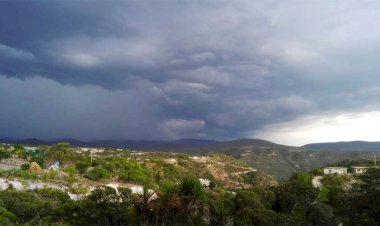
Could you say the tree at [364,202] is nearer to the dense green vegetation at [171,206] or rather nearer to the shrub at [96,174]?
the dense green vegetation at [171,206]

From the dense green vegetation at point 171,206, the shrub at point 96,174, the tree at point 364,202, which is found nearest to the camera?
the dense green vegetation at point 171,206

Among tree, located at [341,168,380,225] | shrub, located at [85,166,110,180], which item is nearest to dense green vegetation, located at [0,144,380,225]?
tree, located at [341,168,380,225]

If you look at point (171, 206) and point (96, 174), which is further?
point (96, 174)

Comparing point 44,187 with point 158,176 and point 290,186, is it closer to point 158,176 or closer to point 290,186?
point 290,186

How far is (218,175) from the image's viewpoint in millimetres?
98625

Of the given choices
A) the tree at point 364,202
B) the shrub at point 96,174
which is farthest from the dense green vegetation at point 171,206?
the shrub at point 96,174

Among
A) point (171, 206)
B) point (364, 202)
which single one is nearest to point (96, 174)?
point (171, 206)

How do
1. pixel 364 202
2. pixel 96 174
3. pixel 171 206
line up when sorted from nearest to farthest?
pixel 171 206
pixel 364 202
pixel 96 174

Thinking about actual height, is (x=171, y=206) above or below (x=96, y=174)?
above

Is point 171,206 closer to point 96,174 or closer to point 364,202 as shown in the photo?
point 364,202

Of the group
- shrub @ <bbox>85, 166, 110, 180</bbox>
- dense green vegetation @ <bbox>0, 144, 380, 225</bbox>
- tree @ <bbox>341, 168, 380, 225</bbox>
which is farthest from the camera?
shrub @ <bbox>85, 166, 110, 180</bbox>

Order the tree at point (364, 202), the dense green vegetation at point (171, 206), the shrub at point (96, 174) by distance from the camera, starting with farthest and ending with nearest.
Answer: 1. the shrub at point (96, 174)
2. the tree at point (364, 202)
3. the dense green vegetation at point (171, 206)

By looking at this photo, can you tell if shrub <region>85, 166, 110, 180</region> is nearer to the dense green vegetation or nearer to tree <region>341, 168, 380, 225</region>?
the dense green vegetation

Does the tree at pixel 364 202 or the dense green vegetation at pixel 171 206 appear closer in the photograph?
the dense green vegetation at pixel 171 206
